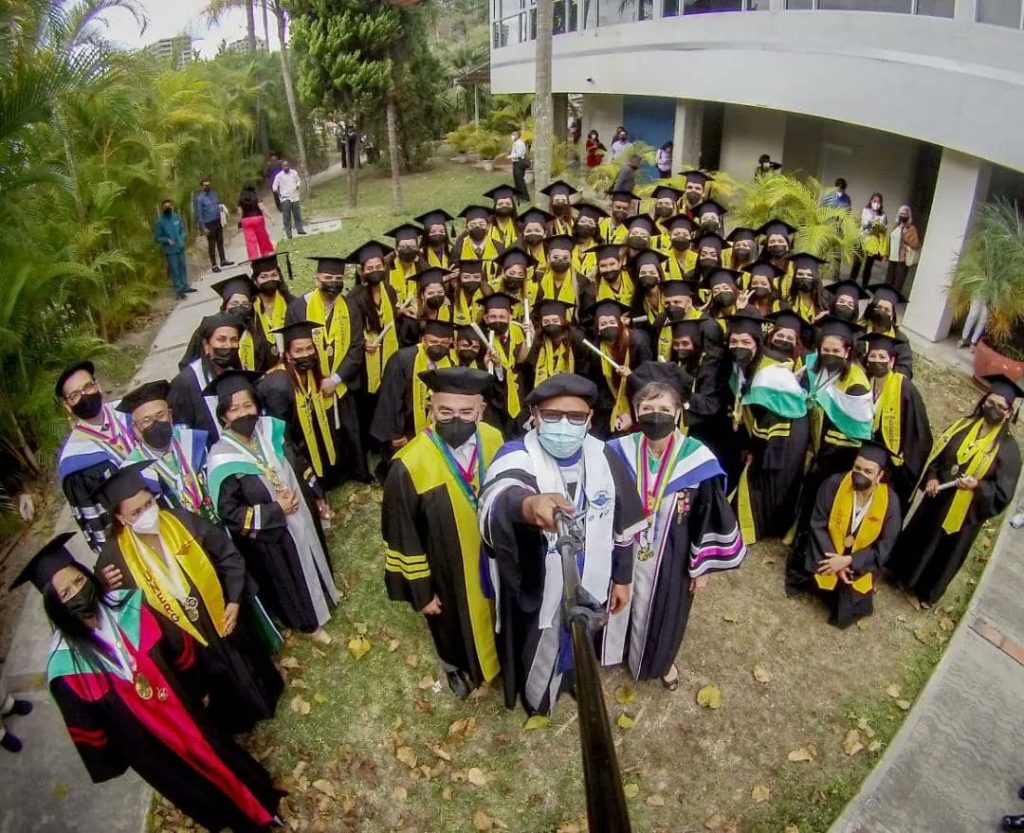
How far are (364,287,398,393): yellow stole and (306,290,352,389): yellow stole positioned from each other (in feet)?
1.00

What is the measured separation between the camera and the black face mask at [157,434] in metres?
4.33

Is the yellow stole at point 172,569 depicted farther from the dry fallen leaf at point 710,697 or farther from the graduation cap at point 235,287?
the graduation cap at point 235,287

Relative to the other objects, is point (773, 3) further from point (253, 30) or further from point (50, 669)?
point (253, 30)

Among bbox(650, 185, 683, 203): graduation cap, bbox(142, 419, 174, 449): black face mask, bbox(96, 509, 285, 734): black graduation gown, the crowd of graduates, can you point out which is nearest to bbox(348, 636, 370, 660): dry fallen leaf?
the crowd of graduates

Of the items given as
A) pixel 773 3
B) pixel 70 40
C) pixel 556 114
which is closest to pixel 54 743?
pixel 70 40

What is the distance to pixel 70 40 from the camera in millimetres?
8195

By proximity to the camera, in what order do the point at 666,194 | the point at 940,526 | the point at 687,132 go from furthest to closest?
1. the point at 687,132
2. the point at 666,194
3. the point at 940,526

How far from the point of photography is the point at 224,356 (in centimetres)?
544

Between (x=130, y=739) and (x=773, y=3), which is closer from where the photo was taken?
(x=130, y=739)

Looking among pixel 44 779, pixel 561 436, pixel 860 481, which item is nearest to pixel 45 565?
pixel 44 779

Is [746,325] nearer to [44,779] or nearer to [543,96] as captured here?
[44,779]

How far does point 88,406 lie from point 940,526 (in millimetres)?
5894

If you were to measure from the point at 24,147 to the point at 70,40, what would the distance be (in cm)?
170

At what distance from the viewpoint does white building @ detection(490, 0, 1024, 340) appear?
28.8 feet
